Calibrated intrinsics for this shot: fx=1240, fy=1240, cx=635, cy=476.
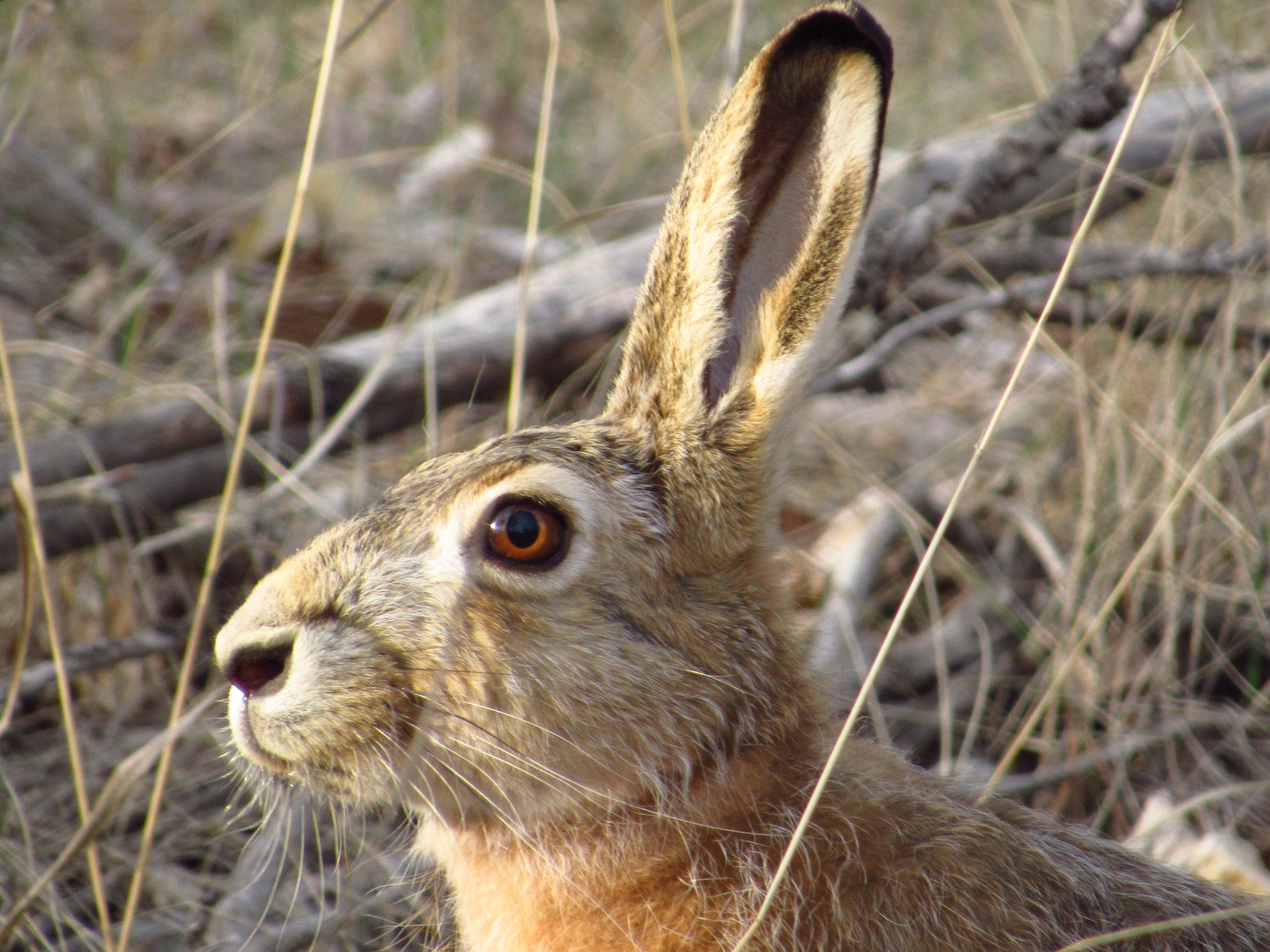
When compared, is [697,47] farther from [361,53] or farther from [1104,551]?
[1104,551]

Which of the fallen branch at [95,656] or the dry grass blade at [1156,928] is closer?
the dry grass blade at [1156,928]

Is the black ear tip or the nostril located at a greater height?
the black ear tip

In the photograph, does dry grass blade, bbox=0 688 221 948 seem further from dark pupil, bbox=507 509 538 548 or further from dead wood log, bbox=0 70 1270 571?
dead wood log, bbox=0 70 1270 571

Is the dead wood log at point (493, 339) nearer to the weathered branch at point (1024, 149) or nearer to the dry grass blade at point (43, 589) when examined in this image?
the weathered branch at point (1024, 149)

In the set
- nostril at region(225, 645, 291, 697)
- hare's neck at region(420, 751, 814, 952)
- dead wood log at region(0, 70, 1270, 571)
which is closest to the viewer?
nostril at region(225, 645, 291, 697)

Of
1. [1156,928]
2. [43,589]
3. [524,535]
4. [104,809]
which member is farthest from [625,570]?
[43,589]

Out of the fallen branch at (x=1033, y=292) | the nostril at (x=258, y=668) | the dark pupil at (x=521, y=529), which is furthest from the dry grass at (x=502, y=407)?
the dark pupil at (x=521, y=529)

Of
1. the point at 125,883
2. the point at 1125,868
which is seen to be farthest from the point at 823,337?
the point at 125,883

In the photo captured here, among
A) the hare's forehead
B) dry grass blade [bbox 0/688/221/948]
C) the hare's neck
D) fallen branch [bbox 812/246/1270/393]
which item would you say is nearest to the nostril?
dry grass blade [bbox 0/688/221/948]

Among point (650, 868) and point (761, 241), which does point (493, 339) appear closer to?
point (761, 241)
